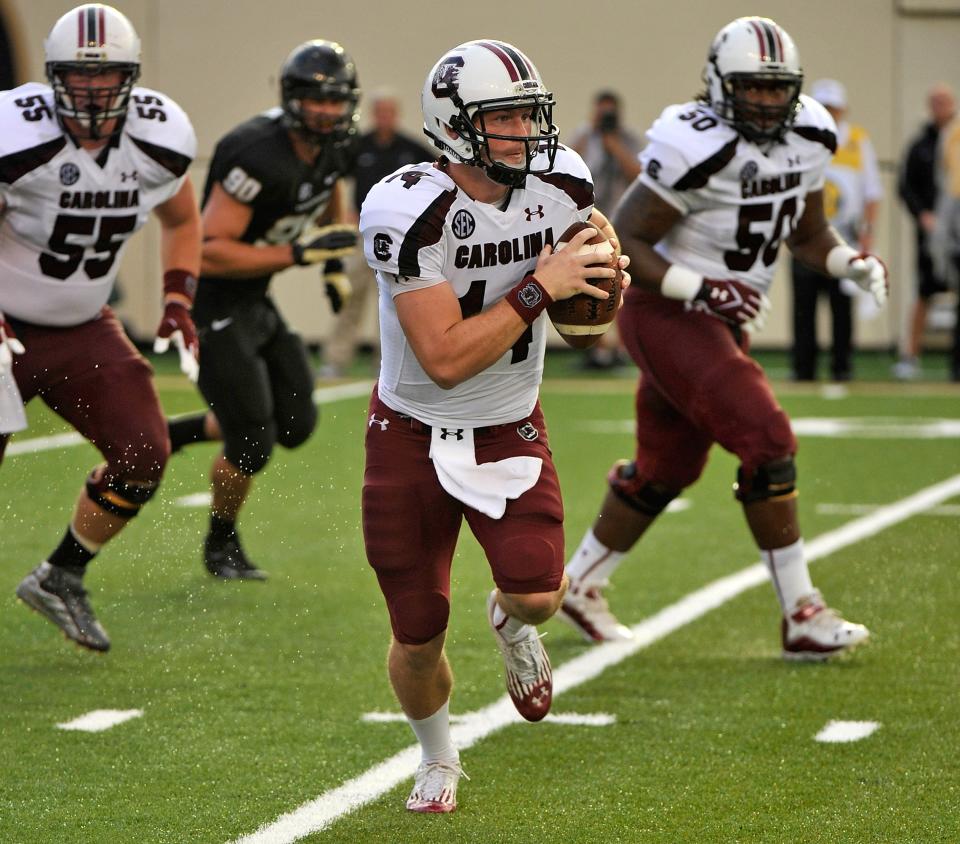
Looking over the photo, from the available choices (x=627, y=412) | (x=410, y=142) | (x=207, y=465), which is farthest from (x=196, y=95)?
(x=207, y=465)

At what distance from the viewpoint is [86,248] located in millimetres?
4980

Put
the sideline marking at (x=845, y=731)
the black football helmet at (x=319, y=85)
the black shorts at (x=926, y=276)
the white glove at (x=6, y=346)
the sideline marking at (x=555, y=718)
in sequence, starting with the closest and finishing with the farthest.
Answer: the sideline marking at (x=845, y=731)
the sideline marking at (x=555, y=718)
the white glove at (x=6, y=346)
the black football helmet at (x=319, y=85)
the black shorts at (x=926, y=276)

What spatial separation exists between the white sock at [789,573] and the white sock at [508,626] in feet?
4.67

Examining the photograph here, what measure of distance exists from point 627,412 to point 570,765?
22.4 ft

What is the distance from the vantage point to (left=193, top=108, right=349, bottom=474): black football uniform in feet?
19.9

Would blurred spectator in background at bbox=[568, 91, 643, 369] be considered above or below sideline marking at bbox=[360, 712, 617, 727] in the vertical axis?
above

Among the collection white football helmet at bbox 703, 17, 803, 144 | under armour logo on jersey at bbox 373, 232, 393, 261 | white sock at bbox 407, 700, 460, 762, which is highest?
white football helmet at bbox 703, 17, 803, 144

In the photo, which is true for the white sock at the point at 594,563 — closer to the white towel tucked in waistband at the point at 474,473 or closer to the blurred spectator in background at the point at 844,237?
the white towel tucked in waistband at the point at 474,473

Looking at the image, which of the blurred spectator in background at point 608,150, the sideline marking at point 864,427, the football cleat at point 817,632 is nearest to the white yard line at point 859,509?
the sideline marking at point 864,427

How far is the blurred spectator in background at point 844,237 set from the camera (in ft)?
38.1

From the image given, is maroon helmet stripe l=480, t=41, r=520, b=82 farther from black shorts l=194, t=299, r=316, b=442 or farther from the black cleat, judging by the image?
the black cleat

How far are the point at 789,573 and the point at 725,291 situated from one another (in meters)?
0.82

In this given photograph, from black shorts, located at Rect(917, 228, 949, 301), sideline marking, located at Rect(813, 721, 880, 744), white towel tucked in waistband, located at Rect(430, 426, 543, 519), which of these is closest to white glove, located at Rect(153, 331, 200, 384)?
white towel tucked in waistband, located at Rect(430, 426, 543, 519)

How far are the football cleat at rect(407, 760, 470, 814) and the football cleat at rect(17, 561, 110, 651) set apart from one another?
1.52 m
